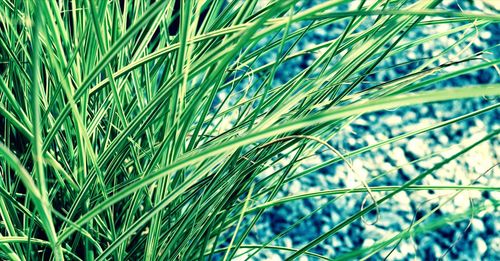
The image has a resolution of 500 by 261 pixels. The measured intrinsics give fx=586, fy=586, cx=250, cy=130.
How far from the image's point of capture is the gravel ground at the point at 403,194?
1.77 metres

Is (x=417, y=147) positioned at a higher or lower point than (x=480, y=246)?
higher

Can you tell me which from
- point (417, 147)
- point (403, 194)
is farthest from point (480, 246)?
point (417, 147)

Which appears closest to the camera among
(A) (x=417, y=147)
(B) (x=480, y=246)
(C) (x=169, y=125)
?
(C) (x=169, y=125)

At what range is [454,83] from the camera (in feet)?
7.25

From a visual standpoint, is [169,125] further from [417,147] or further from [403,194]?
[417,147]

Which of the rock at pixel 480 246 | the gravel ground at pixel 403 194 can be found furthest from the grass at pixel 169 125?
the rock at pixel 480 246

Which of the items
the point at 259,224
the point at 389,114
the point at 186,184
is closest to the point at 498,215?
the point at 389,114

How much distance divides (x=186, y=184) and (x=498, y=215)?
1603 mm

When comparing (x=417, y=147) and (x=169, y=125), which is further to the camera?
(x=417, y=147)

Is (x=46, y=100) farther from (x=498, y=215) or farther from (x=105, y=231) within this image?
(x=498, y=215)

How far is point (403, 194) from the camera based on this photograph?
6.09 ft

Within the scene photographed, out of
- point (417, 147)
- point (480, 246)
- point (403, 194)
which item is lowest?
point (480, 246)

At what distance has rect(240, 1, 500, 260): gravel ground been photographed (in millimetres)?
1771

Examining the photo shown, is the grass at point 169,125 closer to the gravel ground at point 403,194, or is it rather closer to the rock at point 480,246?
the gravel ground at point 403,194
